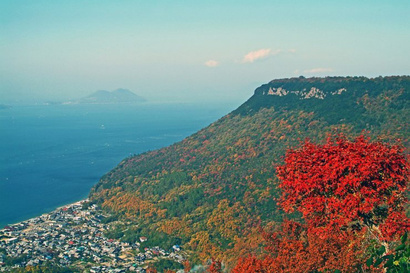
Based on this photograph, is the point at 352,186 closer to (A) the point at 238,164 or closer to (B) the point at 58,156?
(A) the point at 238,164

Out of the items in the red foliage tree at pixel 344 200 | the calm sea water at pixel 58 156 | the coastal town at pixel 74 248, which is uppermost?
the red foliage tree at pixel 344 200

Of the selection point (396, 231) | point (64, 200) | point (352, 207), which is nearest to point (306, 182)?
point (352, 207)

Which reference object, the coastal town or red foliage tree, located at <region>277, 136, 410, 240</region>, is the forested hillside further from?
red foliage tree, located at <region>277, 136, 410, 240</region>

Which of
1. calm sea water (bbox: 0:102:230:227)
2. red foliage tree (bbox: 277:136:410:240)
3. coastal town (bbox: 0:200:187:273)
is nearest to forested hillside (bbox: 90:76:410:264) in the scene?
coastal town (bbox: 0:200:187:273)

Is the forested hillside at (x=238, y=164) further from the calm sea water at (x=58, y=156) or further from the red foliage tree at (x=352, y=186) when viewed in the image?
the red foliage tree at (x=352, y=186)

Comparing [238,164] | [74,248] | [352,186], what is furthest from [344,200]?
[238,164]

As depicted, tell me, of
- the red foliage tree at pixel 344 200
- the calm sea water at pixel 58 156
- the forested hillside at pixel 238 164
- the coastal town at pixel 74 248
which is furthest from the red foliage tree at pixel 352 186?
the calm sea water at pixel 58 156
